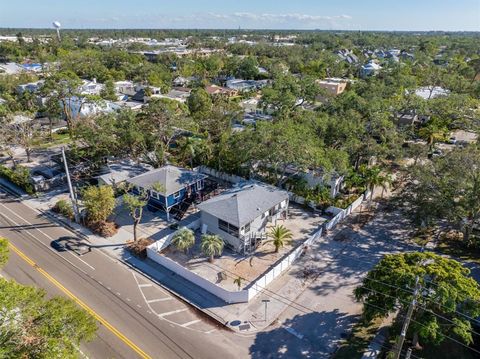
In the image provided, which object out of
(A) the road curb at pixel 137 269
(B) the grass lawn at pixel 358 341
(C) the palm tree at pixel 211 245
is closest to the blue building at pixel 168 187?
(A) the road curb at pixel 137 269

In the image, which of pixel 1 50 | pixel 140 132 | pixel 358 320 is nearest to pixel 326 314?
pixel 358 320

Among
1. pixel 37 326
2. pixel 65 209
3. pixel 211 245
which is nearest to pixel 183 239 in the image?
pixel 211 245

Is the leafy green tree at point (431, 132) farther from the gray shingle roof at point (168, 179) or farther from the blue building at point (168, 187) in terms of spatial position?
the gray shingle roof at point (168, 179)

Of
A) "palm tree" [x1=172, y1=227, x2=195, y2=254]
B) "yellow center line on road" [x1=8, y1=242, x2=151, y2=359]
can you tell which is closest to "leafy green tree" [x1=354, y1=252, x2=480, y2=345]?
"palm tree" [x1=172, y1=227, x2=195, y2=254]

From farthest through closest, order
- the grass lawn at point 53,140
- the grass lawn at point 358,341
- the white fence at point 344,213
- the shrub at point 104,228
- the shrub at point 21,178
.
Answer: the grass lawn at point 53,140, the shrub at point 21,178, the white fence at point 344,213, the shrub at point 104,228, the grass lawn at point 358,341

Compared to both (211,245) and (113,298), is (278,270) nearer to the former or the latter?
(211,245)

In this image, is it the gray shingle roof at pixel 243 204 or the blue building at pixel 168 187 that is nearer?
the gray shingle roof at pixel 243 204
